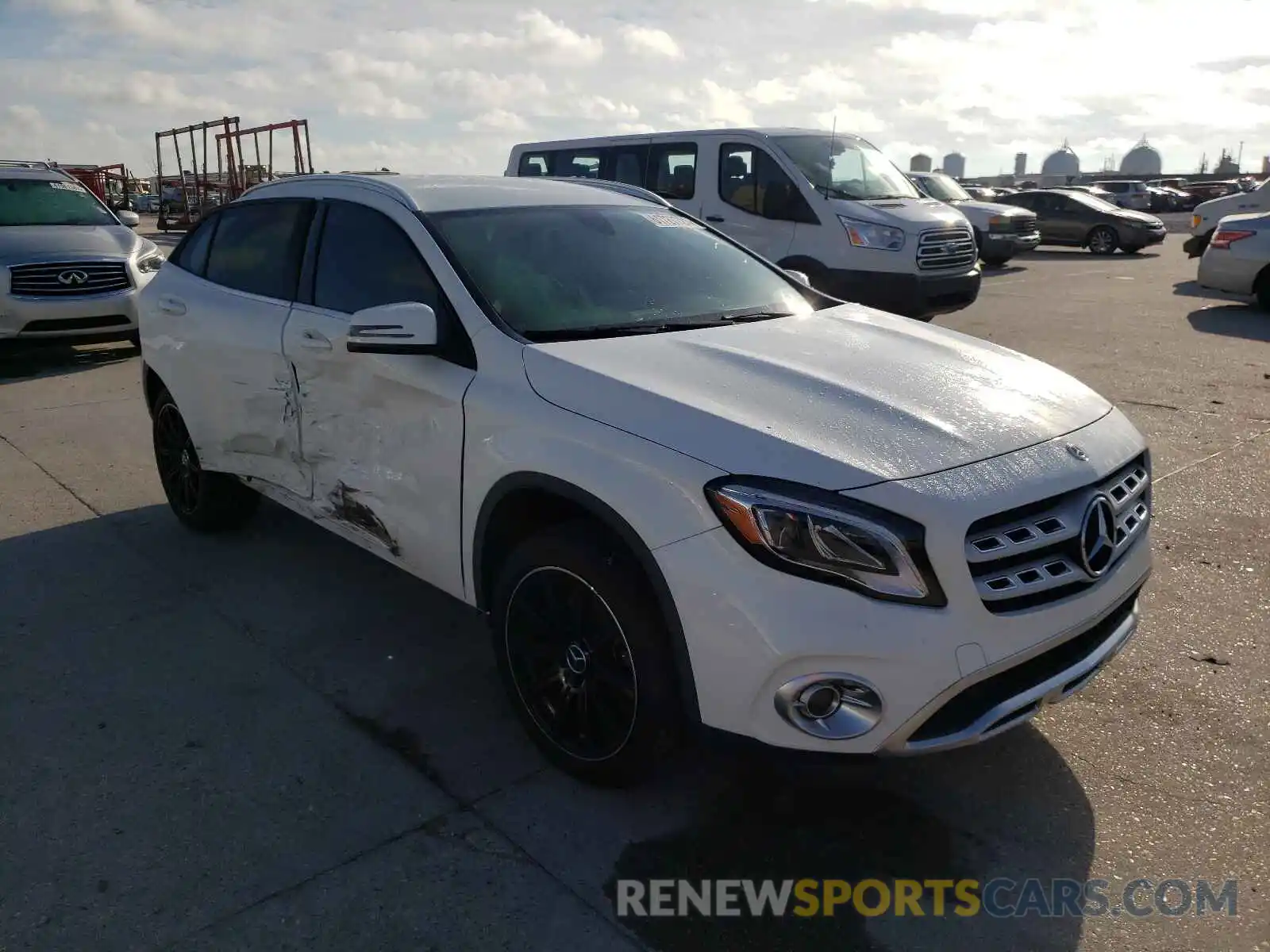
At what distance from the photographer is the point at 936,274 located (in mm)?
10336

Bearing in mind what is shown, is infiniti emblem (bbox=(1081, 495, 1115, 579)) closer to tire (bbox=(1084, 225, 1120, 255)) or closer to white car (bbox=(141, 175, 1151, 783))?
white car (bbox=(141, 175, 1151, 783))

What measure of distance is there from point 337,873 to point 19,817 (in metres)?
1.01

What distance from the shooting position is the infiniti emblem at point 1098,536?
2.73 meters

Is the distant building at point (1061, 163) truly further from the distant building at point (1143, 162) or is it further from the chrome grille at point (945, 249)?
the chrome grille at point (945, 249)

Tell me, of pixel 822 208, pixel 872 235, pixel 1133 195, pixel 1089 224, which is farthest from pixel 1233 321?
pixel 1133 195

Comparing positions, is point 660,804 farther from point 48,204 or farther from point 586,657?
point 48,204

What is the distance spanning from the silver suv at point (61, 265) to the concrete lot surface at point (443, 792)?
5710 millimetres

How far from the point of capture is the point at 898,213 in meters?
10.4

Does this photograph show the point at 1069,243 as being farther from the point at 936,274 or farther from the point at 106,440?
the point at 106,440

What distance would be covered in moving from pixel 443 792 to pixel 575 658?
0.59 meters

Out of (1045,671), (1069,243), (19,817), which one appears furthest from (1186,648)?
(1069,243)

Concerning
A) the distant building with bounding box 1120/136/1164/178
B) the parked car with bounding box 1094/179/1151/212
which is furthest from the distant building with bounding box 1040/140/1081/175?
the parked car with bounding box 1094/179/1151/212

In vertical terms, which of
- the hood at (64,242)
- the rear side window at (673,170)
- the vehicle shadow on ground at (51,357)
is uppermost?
the rear side window at (673,170)

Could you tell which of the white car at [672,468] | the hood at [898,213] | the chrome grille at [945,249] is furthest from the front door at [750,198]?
the white car at [672,468]
